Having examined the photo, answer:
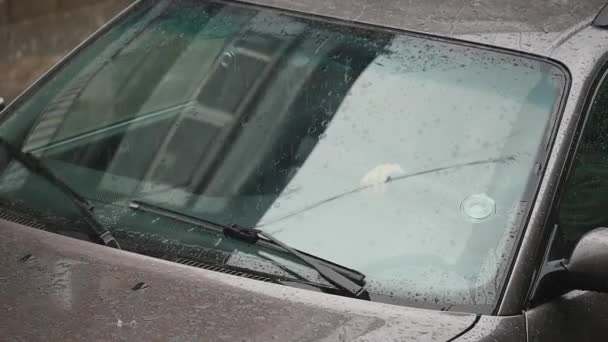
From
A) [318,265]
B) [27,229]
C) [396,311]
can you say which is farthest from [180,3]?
[396,311]

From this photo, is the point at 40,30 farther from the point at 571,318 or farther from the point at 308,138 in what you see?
the point at 571,318

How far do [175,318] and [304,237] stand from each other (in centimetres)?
45

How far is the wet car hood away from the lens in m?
2.46

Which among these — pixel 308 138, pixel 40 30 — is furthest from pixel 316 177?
pixel 40 30

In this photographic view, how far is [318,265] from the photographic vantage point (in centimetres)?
269

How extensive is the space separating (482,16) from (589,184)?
63cm

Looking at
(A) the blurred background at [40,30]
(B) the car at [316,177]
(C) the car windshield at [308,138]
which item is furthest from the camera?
(A) the blurred background at [40,30]

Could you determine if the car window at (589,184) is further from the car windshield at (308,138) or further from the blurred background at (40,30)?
the blurred background at (40,30)

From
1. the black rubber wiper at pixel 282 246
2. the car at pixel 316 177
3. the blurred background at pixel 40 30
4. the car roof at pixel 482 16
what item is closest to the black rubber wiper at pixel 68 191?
the car at pixel 316 177

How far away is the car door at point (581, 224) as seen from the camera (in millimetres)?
2641

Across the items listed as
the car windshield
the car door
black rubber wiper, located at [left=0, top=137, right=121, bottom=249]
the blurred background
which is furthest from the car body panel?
the blurred background

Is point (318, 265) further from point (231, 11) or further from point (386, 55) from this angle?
point (231, 11)

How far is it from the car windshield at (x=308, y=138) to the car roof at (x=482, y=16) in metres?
0.05

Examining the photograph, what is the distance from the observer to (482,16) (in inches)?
127
